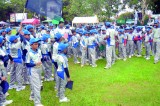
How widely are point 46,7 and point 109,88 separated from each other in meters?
4.12

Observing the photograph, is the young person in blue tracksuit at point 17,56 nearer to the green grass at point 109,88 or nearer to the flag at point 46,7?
the green grass at point 109,88

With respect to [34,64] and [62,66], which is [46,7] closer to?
[62,66]

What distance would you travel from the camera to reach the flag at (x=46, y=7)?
1038cm

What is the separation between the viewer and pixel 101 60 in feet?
57.1

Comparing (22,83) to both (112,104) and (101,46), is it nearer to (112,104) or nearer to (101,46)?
(112,104)

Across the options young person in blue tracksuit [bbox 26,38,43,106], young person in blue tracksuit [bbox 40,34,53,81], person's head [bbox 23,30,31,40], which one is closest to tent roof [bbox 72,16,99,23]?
young person in blue tracksuit [bbox 40,34,53,81]

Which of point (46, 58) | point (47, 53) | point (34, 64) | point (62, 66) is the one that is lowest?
point (46, 58)

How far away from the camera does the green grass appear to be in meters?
9.05

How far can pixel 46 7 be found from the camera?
1091cm

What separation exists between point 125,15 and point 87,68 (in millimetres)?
47699

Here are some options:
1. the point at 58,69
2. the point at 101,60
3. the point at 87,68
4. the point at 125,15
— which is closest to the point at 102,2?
the point at 125,15

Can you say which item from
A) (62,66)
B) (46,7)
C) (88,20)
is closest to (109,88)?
(62,66)

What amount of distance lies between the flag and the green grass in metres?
3.01

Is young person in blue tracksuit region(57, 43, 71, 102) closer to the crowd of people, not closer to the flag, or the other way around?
the crowd of people
